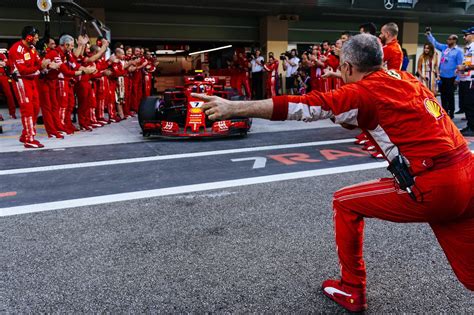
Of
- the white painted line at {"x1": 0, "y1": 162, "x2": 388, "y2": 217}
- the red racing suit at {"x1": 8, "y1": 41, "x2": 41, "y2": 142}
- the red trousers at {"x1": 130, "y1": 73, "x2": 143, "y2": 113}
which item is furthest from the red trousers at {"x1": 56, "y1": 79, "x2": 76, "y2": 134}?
the white painted line at {"x1": 0, "y1": 162, "x2": 388, "y2": 217}

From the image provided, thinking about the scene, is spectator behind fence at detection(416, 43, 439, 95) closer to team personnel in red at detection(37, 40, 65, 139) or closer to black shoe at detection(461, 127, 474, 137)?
black shoe at detection(461, 127, 474, 137)

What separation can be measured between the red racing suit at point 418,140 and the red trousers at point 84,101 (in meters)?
7.88

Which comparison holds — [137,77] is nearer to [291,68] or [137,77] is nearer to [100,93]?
[100,93]

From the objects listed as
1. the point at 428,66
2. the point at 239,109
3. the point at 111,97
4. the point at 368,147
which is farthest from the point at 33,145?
the point at 428,66

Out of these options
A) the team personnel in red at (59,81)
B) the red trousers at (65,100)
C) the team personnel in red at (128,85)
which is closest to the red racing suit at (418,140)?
the team personnel in red at (59,81)

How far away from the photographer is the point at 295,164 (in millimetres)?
5730

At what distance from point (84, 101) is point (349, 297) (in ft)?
26.7

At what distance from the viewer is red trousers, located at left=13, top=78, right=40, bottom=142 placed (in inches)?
277

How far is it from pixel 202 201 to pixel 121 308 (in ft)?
6.39

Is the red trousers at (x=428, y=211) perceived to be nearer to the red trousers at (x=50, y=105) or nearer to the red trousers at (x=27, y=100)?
the red trousers at (x=27, y=100)

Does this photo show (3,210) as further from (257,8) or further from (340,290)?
(257,8)

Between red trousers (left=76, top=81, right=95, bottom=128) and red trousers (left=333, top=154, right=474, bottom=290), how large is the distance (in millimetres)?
7872

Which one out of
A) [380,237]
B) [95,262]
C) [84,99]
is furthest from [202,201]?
[84,99]

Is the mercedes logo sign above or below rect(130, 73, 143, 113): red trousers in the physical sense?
above
